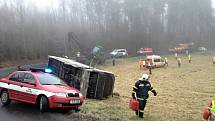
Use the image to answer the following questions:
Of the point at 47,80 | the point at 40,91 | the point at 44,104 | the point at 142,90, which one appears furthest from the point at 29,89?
the point at 142,90

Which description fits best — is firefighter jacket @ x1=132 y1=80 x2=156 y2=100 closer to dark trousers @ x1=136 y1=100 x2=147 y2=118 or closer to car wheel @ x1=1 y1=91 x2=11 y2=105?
dark trousers @ x1=136 y1=100 x2=147 y2=118

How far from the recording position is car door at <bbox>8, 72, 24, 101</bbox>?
44.8 feet

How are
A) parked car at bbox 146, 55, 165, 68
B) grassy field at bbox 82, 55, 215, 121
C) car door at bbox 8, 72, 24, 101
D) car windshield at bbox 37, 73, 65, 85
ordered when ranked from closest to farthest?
car windshield at bbox 37, 73, 65, 85 < car door at bbox 8, 72, 24, 101 < grassy field at bbox 82, 55, 215, 121 < parked car at bbox 146, 55, 165, 68

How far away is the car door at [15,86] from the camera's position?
13648mm

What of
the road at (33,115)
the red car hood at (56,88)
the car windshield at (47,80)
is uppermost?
the car windshield at (47,80)

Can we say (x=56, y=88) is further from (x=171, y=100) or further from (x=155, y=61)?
(x=155, y=61)

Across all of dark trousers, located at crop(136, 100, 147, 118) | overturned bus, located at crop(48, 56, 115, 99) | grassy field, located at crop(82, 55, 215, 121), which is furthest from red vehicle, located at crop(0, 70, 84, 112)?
overturned bus, located at crop(48, 56, 115, 99)

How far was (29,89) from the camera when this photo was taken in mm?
13188

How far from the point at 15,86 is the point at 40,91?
1665 millimetres

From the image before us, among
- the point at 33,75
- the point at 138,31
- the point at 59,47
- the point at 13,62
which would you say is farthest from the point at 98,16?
the point at 33,75

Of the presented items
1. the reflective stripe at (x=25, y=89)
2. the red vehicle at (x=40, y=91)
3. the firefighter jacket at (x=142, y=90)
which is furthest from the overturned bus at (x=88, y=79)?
the firefighter jacket at (x=142, y=90)

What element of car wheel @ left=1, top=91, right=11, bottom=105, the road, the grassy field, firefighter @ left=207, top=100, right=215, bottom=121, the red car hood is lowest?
the grassy field

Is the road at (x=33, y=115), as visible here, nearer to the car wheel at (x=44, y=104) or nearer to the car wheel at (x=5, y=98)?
the car wheel at (x=44, y=104)

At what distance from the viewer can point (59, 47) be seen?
2623 inches
